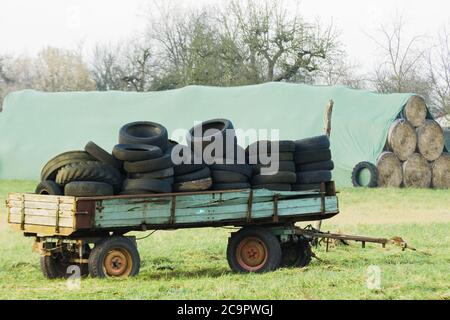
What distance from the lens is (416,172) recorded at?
31984 mm

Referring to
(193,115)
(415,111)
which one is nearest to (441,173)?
(415,111)

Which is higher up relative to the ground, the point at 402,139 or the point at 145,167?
the point at 402,139

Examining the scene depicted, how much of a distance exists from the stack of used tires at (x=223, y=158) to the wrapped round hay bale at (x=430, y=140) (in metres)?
19.9

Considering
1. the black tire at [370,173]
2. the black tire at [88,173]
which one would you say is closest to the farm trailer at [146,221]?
the black tire at [88,173]

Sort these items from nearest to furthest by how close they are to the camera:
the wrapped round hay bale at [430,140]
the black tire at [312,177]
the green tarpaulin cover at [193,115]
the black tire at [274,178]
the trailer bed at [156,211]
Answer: the trailer bed at [156,211]
the black tire at [274,178]
the black tire at [312,177]
the green tarpaulin cover at [193,115]
the wrapped round hay bale at [430,140]

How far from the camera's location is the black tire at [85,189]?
12.2 metres

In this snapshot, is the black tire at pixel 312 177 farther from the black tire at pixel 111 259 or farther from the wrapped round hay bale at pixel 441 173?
the wrapped round hay bale at pixel 441 173

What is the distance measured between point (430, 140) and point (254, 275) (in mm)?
21182

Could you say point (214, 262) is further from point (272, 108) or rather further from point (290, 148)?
point (272, 108)

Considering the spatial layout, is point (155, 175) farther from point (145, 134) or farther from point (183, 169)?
point (145, 134)

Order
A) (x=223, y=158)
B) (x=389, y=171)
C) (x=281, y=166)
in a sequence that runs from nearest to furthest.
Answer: (x=223, y=158) → (x=281, y=166) → (x=389, y=171)
